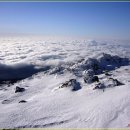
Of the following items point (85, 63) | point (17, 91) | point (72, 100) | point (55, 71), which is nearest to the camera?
point (72, 100)

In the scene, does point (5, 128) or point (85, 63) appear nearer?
point (5, 128)

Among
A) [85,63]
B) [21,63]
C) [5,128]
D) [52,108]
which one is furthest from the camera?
[21,63]

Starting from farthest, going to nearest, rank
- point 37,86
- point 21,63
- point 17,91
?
point 21,63 < point 37,86 < point 17,91

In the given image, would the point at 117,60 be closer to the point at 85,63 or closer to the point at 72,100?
the point at 85,63

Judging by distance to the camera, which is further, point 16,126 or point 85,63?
point 85,63

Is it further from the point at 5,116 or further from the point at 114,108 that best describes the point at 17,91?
the point at 114,108

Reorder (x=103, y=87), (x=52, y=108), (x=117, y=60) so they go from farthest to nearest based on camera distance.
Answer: (x=117, y=60) → (x=103, y=87) → (x=52, y=108)

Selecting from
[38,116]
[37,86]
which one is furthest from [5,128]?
[37,86]

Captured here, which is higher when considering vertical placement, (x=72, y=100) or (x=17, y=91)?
(x=72, y=100)

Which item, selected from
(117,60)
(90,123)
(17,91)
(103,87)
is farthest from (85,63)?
(90,123)
